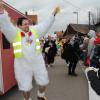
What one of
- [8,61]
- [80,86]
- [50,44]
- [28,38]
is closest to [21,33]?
[28,38]

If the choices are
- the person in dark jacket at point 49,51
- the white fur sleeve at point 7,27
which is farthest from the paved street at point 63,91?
the person in dark jacket at point 49,51

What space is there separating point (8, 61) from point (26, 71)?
9.49 feet

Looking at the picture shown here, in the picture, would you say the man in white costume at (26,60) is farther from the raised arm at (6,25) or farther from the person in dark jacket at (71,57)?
the person in dark jacket at (71,57)

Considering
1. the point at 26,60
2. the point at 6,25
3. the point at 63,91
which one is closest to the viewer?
the point at 6,25

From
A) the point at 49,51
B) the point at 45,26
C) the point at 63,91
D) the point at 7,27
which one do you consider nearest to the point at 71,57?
the point at 63,91

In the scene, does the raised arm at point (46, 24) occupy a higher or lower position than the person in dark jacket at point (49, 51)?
higher

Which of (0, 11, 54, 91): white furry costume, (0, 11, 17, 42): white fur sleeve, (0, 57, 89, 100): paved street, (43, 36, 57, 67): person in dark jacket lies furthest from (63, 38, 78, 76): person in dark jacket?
(0, 11, 17, 42): white fur sleeve

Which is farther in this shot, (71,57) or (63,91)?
(71,57)

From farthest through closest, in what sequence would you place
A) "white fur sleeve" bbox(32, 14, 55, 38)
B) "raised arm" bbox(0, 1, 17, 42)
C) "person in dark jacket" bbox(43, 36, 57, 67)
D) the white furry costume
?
"person in dark jacket" bbox(43, 36, 57, 67) → "white fur sleeve" bbox(32, 14, 55, 38) → the white furry costume → "raised arm" bbox(0, 1, 17, 42)

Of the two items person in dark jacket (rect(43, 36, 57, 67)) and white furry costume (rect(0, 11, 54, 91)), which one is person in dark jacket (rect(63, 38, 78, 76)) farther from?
white furry costume (rect(0, 11, 54, 91))

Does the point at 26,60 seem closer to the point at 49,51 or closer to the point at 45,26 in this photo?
the point at 45,26

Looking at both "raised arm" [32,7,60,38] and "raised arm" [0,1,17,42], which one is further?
"raised arm" [32,7,60,38]

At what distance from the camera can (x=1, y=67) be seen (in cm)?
956

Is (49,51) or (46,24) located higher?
(46,24)
